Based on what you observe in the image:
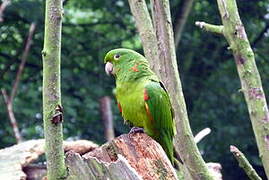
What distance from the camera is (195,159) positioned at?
3.31 metres

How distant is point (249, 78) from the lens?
3.20 m

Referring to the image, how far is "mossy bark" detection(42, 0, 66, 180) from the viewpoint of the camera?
6.77ft

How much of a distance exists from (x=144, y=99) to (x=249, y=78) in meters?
0.58

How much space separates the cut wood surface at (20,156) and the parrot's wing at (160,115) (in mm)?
1070

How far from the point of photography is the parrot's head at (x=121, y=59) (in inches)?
144

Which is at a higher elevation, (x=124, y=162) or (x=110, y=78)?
(x=110, y=78)

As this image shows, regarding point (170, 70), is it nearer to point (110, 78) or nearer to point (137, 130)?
point (137, 130)

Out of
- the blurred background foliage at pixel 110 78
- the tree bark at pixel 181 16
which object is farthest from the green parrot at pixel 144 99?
the tree bark at pixel 181 16

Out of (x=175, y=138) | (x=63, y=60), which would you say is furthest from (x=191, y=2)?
(x=175, y=138)

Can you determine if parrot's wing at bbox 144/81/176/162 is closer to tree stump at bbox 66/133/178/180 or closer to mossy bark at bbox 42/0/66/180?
tree stump at bbox 66/133/178/180

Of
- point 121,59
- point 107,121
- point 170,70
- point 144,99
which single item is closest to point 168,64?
point 170,70

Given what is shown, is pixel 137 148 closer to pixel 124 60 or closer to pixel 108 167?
pixel 108 167

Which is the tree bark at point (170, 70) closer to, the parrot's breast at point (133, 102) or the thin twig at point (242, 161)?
the parrot's breast at point (133, 102)

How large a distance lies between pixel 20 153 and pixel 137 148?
1851mm
